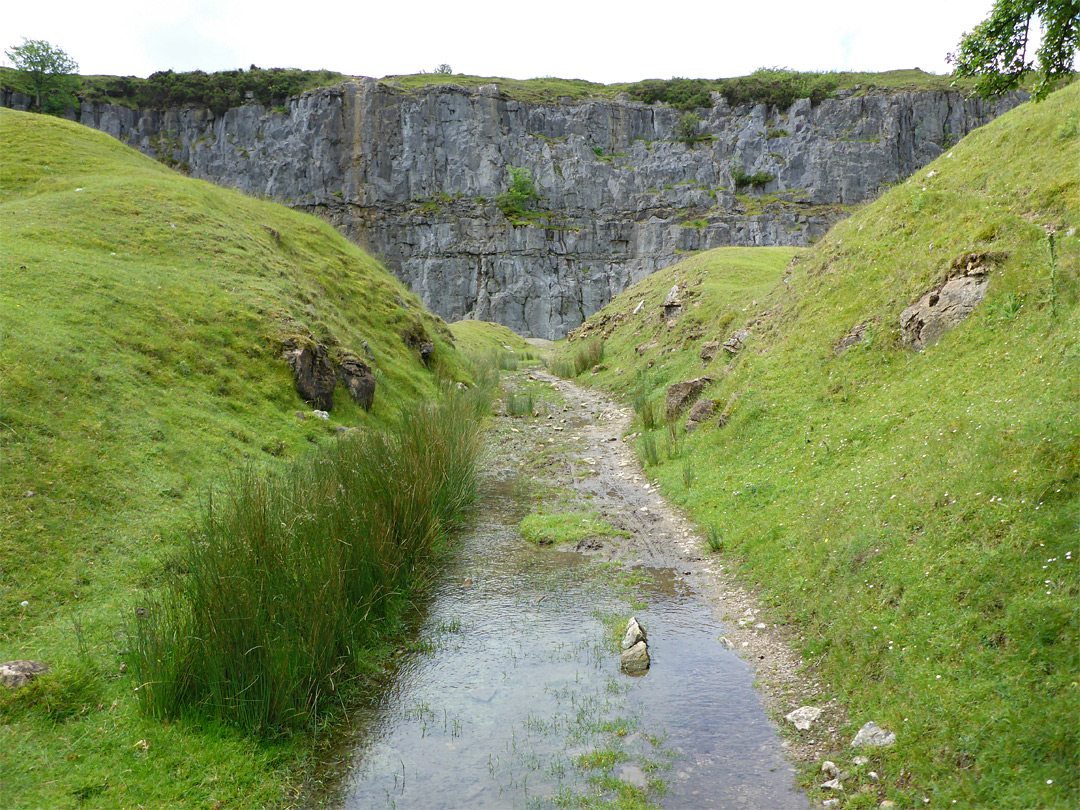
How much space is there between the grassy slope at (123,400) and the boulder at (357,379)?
16.3 inches

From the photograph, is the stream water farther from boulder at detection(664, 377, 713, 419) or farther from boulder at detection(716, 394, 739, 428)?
boulder at detection(664, 377, 713, 419)

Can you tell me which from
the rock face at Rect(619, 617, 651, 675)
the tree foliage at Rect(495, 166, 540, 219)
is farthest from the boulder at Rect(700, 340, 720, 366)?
the tree foliage at Rect(495, 166, 540, 219)

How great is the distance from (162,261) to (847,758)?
18.0 m

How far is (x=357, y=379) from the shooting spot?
53.0 ft

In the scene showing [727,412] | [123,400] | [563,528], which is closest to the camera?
[563,528]

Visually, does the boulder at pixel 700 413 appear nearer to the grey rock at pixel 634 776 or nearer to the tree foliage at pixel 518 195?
the grey rock at pixel 634 776

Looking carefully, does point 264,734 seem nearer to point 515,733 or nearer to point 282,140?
point 515,733

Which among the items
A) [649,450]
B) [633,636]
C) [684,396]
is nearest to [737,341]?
[684,396]

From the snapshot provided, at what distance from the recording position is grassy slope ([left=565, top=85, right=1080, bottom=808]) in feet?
14.6

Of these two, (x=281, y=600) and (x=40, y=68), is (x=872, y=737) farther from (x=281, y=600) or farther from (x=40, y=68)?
(x=40, y=68)

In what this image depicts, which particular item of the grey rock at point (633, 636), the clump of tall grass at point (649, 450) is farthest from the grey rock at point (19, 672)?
the clump of tall grass at point (649, 450)

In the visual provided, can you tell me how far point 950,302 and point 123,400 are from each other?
1360 cm

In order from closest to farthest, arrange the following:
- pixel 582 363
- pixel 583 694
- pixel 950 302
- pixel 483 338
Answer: pixel 583 694 → pixel 950 302 → pixel 582 363 → pixel 483 338

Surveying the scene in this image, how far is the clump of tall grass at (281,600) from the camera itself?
17.4 ft
